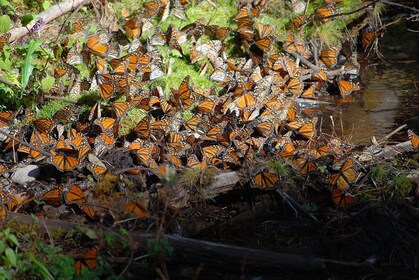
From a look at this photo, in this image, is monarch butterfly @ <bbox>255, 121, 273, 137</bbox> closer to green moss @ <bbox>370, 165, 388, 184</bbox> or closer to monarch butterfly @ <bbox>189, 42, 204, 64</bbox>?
green moss @ <bbox>370, 165, 388, 184</bbox>

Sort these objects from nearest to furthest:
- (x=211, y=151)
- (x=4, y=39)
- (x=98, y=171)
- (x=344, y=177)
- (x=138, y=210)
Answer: (x=138, y=210) < (x=344, y=177) < (x=98, y=171) < (x=211, y=151) < (x=4, y=39)

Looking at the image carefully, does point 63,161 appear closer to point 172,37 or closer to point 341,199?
point 172,37

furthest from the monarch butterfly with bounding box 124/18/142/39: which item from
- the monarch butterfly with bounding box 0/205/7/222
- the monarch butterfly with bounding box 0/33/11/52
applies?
the monarch butterfly with bounding box 0/205/7/222

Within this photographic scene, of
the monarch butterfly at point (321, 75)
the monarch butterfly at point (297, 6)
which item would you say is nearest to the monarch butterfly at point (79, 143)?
the monarch butterfly at point (321, 75)

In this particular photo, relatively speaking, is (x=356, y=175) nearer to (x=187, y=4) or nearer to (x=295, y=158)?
(x=295, y=158)

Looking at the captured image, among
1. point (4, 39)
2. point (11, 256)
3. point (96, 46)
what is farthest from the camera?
point (96, 46)

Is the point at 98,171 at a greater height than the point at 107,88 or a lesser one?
lesser

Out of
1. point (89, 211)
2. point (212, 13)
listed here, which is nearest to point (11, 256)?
point (89, 211)

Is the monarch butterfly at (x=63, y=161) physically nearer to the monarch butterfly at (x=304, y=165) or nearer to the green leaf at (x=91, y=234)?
the green leaf at (x=91, y=234)
